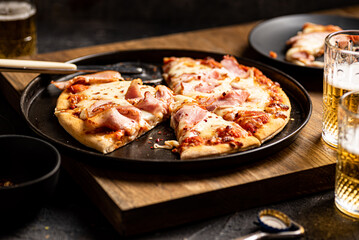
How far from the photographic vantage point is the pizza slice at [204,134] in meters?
2.63

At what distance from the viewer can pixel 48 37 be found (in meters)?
5.48

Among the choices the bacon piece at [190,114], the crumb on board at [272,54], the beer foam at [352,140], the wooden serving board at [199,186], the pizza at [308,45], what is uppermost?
the beer foam at [352,140]

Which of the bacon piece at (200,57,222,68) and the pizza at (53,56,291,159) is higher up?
the bacon piece at (200,57,222,68)

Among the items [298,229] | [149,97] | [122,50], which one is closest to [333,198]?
[298,229]

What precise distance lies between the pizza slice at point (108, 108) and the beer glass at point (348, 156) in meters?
1.05

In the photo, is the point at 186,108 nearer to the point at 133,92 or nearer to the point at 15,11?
the point at 133,92

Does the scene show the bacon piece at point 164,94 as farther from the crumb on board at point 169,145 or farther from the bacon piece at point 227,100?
the crumb on board at point 169,145

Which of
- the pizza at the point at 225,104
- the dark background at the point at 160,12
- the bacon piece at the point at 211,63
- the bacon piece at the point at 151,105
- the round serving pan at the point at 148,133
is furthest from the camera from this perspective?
the dark background at the point at 160,12

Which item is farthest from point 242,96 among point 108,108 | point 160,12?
point 160,12

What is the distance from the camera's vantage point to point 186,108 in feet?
9.77

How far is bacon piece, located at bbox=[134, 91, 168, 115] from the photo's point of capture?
9.83 ft

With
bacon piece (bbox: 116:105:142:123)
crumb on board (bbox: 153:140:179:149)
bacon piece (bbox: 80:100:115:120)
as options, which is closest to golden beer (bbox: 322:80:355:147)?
crumb on board (bbox: 153:140:179:149)

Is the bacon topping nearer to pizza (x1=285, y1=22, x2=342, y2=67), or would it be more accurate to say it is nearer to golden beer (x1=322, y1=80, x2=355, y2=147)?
golden beer (x1=322, y1=80, x2=355, y2=147)

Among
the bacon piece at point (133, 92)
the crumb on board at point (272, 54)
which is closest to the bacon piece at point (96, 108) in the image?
the bacon piece at point (133, 92)
